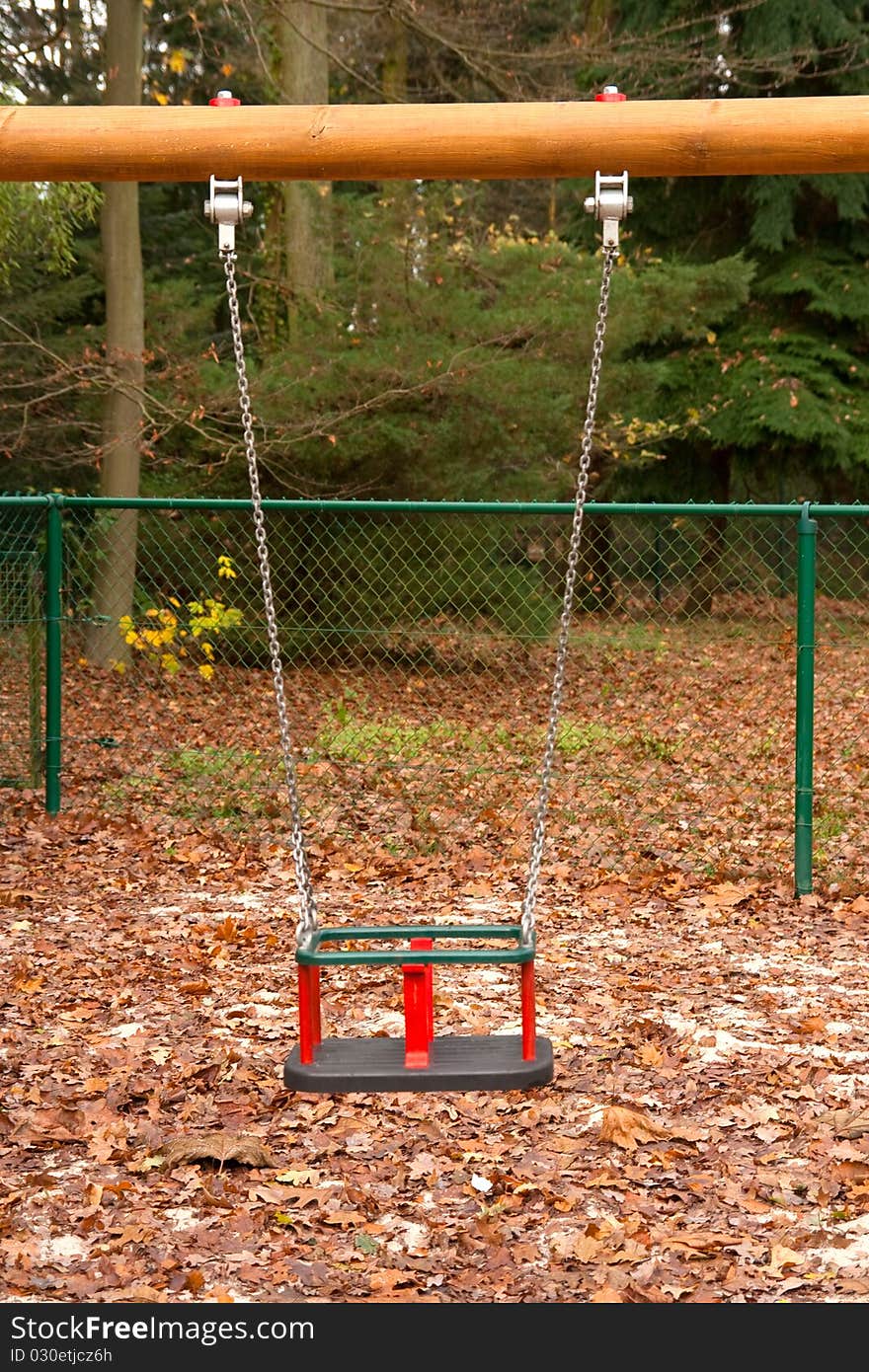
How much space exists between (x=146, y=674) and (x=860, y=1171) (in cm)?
755

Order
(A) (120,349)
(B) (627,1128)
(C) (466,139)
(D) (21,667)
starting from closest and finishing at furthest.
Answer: (B) (627,1128), (C) (466,139), (D) (21,667), (A) (120,349)

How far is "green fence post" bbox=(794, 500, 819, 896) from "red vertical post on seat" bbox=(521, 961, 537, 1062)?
138 inches

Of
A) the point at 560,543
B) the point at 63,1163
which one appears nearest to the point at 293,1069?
the point at 63,1163

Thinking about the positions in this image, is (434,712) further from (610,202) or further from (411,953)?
(411,953)

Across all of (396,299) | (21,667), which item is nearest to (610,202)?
(21,667)

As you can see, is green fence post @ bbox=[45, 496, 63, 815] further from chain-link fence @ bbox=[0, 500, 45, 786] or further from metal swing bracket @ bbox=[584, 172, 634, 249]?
metal swing bracket @ bbox=[584, 172, 634, 249]

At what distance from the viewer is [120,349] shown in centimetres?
1150

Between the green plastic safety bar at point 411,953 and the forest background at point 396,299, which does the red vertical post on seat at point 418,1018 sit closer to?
the green plastic safety bar at point 411,953

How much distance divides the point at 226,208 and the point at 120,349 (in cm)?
802

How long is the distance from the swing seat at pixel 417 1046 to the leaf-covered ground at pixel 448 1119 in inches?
18.4

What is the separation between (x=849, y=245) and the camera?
19.4m

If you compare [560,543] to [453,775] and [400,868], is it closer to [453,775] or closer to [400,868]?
[453,775]

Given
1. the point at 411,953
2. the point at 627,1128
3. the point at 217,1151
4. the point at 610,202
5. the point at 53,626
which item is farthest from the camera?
the point at 53,626

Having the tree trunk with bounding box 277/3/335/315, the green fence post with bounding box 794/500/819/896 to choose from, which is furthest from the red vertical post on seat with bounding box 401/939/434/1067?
the tree trunk with bounding box 277/3/335/315
